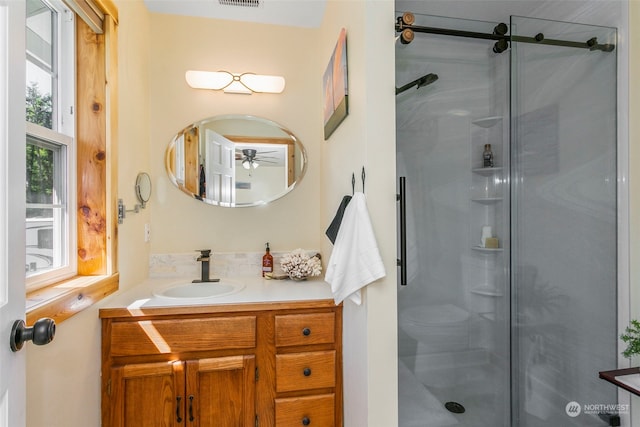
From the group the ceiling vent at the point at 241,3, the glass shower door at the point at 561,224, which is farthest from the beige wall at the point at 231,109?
the glass shower door at the point at 561,224

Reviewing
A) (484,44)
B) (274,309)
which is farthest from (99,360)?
(484,44)

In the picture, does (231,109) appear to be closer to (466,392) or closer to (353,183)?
(353,183)

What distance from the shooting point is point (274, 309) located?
1580mm

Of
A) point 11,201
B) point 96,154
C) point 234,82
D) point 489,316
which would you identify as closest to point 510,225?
point 489,316

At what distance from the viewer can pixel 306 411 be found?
1.60 m

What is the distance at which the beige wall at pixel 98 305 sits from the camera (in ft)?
3.49

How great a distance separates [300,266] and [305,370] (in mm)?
606

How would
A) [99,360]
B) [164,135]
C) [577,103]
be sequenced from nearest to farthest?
[99,360], [577,103], [164,135]

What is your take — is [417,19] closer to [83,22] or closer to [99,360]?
A: [83,22]

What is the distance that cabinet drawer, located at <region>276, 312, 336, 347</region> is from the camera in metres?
1.59

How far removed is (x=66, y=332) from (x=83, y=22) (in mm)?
1361

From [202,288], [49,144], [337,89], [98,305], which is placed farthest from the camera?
[202,288]

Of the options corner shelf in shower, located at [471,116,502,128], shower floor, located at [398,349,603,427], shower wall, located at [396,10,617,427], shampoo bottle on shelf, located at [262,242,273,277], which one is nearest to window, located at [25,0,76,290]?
shampoo bottle on shelf, located at [262,242,273,277]

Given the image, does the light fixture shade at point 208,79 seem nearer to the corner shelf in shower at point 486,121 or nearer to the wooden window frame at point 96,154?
the wooden window frame at point 96,154
